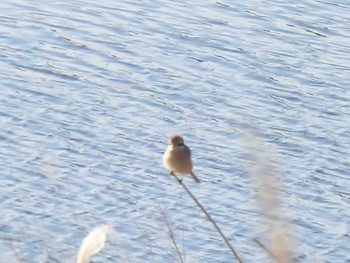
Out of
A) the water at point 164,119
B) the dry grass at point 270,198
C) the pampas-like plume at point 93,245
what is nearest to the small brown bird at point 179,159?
the pampas-like plume at point 93,245

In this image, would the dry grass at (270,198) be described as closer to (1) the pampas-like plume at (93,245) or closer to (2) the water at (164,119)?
(1) the pampas-like plume at (93,245)

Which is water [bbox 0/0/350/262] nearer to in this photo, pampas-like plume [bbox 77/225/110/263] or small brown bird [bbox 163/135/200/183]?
small brown bird [bbox 163/135/200/183]

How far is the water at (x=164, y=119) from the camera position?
661 centimetres

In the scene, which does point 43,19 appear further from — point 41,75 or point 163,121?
point 163,121

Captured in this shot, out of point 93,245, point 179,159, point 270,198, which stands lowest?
point 93,245

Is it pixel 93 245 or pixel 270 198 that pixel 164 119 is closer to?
pixel 93 245

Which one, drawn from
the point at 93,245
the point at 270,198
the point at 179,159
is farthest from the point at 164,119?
the point at 270,198

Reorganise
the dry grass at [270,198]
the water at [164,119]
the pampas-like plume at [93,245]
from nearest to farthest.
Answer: the dry grass at [270,198] < the pampas-like plume at [93,245] < the water at [164,119]

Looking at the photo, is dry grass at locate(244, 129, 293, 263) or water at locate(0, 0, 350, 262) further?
water at locate(0, 0, 350, 262)

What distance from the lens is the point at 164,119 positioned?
8.08m

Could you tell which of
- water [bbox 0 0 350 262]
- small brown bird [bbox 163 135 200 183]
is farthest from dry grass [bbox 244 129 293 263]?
water [bbox 0 0 350 262]

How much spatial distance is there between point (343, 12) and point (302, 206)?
13.0 ft

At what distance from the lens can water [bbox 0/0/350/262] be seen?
21.7 feet

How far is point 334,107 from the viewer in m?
8.60
